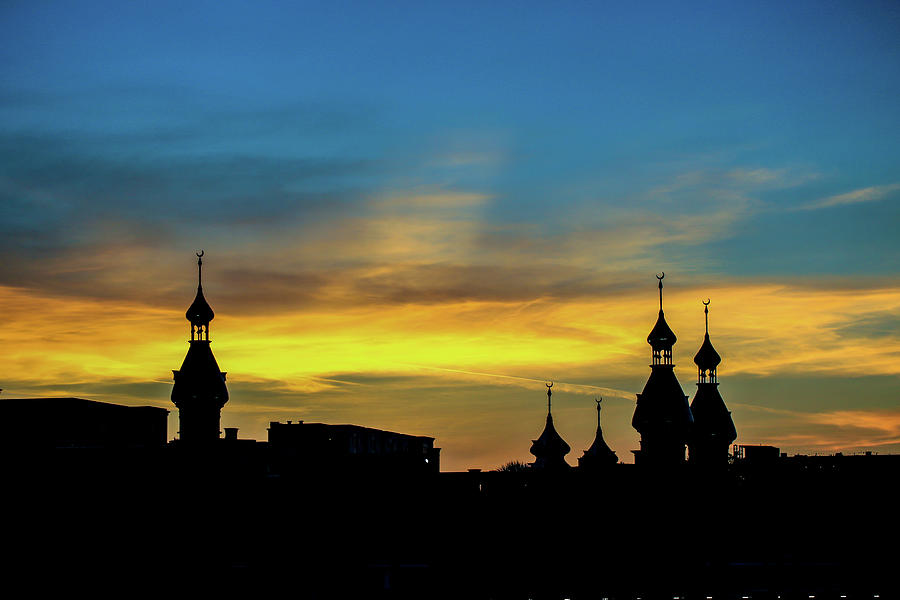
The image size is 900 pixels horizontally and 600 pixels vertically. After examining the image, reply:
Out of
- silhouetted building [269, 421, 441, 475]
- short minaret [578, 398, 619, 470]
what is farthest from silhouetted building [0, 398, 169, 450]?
Result: short minaret [578, 398, 619, 470]

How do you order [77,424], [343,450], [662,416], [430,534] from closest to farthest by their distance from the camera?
[430,534], [662,416], [77,424], [343,450]

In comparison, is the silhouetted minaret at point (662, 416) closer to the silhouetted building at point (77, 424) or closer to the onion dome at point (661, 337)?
the onion dome at point (661, 337)

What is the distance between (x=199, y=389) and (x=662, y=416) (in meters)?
32.2

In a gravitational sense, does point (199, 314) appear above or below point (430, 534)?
above

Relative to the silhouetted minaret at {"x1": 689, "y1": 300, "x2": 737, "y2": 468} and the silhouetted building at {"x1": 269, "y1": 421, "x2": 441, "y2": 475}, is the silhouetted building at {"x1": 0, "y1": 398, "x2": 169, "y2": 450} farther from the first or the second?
the silhouetted minaret at {"x1": 689, "y1": 300, "x2": 737, "y2": 468}

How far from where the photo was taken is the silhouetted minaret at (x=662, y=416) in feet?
372

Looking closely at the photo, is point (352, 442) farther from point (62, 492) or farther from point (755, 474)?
point (62, 492)

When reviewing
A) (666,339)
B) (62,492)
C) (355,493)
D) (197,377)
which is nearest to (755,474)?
(666,339)

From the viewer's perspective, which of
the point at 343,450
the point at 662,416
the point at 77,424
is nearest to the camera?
the point at 662,416

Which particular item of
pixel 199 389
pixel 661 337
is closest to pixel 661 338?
pixel 661 337

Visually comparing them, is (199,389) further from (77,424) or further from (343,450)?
A: (343,450)

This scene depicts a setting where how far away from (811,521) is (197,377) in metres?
40.0

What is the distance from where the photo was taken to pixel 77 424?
124 metres

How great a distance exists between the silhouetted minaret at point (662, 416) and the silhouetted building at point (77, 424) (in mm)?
36165
